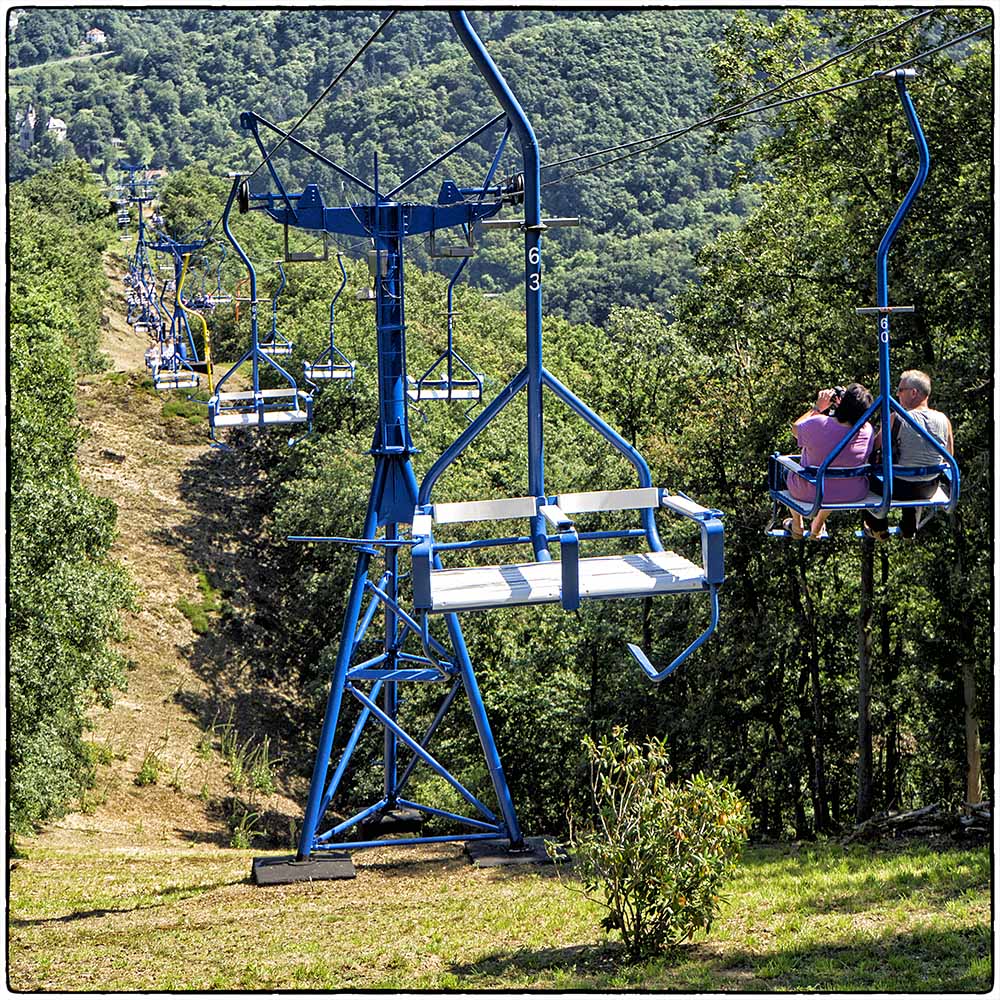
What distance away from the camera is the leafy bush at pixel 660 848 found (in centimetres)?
930

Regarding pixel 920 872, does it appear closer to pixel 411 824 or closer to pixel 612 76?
pixel 411 824

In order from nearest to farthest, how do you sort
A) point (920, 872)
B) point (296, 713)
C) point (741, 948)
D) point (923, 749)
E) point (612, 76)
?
point (741, 948) < point (920, 872) < point (923, 749) < point (296, 713) < point (612, 76)

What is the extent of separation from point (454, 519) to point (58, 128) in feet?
317

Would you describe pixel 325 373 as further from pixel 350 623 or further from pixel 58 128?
pixel 58 128

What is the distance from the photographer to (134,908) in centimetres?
1242

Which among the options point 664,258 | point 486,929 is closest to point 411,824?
point 486,929

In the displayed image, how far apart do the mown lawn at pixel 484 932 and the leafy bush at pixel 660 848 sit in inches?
12.7

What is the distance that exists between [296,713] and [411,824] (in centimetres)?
1313

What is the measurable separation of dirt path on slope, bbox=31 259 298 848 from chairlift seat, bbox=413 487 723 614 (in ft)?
43.0

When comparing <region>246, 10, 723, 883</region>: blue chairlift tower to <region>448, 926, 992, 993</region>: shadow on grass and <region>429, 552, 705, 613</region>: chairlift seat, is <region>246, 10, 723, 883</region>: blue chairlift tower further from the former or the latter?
<region>448, 926, 992, 993</region>: shadow on grass

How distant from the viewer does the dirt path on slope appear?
21.2 m

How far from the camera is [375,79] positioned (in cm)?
9225


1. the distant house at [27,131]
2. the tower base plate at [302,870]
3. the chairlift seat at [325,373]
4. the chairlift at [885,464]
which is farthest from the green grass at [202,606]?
the distant house at [27,131]

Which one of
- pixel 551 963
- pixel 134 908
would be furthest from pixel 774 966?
pixel 134 908
